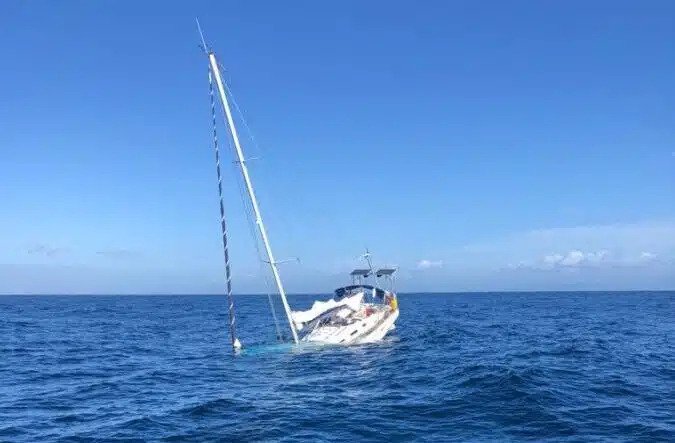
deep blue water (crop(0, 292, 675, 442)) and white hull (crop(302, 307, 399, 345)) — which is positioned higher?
white hull (crop(302, 307, 399, 345))

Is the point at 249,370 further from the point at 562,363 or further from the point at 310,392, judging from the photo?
the point at 562,363

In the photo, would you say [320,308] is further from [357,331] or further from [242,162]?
[242,162]

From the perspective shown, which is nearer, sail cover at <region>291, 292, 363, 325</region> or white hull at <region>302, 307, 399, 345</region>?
white hull at <region>302, 307, 399, 345</region>

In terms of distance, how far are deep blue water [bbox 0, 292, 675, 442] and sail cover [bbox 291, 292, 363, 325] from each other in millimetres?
3692

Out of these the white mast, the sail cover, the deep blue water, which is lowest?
the deep blue water

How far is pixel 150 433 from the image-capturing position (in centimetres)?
2081

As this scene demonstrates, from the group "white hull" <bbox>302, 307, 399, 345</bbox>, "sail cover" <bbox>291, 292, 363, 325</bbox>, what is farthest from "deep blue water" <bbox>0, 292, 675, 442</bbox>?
"sail cover" <bbox>291, 292, 363, 325</bbox>

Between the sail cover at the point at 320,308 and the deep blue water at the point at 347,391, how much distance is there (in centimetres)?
369

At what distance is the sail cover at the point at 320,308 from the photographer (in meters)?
44.2

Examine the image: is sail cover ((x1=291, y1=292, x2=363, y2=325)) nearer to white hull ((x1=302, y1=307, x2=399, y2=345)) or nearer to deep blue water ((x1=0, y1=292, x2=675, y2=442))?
white hull ((x1=302, y1=307, x2=399, y2=345))

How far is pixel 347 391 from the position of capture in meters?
27.8

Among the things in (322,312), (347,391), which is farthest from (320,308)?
(347,391)

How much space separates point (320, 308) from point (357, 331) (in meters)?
4.13

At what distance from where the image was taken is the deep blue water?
2083 cm
